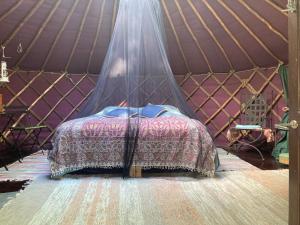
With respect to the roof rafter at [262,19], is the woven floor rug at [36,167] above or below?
below

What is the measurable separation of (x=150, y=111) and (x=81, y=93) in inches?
83.3

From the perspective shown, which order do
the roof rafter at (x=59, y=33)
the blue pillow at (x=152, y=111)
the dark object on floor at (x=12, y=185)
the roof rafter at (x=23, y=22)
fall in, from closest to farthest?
the dark object on floor at (x=12, y=185), the blue pillow at (x=152, y=111), the roof rafter at (x=23, y=22), the roof rafter at (x=59, y=33)

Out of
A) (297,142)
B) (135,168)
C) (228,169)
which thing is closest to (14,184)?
(135,168)

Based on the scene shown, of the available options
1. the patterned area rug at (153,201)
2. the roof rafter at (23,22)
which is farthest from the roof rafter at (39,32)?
the patterned area rug at (153,201)

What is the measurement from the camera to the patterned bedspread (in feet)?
10.2

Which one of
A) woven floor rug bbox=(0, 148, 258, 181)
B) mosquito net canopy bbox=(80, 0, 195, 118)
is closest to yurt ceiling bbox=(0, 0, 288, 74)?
mosquito net canopy bbox=(80, 0, 195, 118)

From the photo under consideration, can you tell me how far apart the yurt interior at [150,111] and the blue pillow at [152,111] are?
19 mm

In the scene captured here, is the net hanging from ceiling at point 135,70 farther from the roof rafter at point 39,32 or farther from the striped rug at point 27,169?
the roof rafter at point 39,32

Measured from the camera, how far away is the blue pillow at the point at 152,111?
3571 mm

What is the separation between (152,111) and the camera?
373cm

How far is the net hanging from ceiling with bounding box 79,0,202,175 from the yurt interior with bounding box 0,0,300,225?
0.01 meters

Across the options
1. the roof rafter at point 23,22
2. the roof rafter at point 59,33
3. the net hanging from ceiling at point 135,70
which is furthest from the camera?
the roof rafter at point 59,33

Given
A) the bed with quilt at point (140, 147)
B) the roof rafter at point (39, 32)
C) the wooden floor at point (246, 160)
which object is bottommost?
the wooden floor at point (246, 160)

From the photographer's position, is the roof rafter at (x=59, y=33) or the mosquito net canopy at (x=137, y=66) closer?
the mosquito net canopy at (x=137, y=66)
